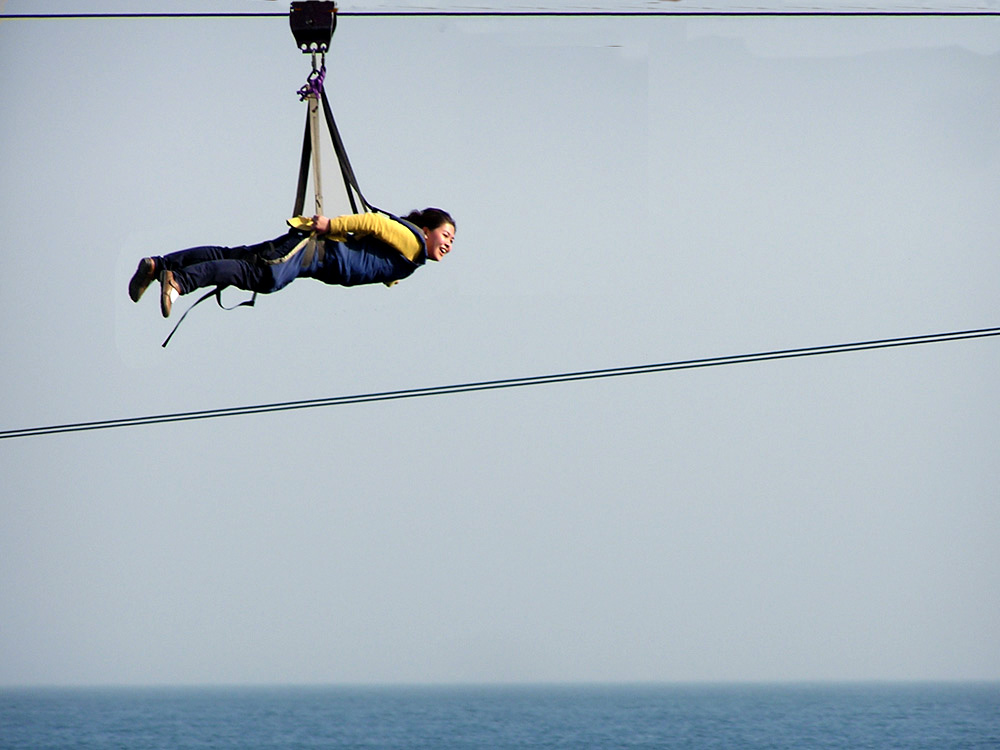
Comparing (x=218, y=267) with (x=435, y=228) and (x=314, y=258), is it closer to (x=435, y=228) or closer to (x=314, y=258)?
(x=314, y=258)

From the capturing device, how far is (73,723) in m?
65.4

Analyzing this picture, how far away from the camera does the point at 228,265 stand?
20.9ft

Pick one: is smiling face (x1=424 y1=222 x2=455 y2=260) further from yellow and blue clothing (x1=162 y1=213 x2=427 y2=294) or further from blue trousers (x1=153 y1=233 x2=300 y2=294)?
blue trousers (x1=153 y1=233 x2=300 y2=294)

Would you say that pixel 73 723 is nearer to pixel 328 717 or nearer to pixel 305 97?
pixel 328 717

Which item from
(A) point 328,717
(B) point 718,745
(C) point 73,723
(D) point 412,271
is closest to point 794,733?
(B) point 718,745

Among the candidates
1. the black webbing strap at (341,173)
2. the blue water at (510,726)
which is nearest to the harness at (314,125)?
the black webbing strap at (341,173)

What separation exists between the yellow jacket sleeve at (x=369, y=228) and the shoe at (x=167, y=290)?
22.6 inches

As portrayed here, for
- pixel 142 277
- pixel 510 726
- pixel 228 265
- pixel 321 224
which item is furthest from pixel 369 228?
pixel 510 726

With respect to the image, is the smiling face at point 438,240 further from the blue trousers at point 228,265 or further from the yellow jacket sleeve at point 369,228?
the blue trousers at point 228,265

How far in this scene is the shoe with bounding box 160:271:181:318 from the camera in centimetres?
605

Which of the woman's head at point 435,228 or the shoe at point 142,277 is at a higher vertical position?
the woman's head at point 435,228

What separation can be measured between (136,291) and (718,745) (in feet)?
152

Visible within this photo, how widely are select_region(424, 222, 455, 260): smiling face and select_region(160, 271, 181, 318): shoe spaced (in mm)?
1132

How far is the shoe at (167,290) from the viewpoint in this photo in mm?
6051
